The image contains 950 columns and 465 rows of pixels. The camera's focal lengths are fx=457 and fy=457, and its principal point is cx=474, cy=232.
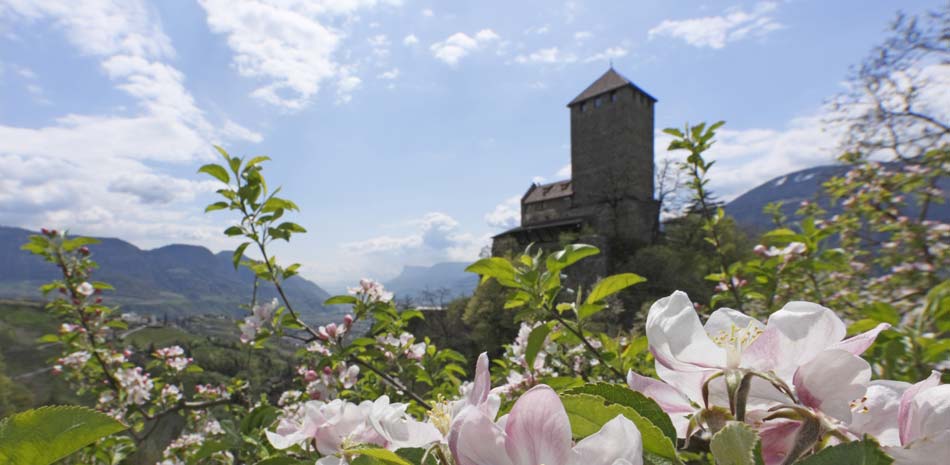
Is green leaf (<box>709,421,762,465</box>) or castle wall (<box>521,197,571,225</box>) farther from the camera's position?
castle wall (<box>521,197,571,225</box>)

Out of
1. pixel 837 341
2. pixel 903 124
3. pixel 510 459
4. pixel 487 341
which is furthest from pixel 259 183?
pixel 487 341

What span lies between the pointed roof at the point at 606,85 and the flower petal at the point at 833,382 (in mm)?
33244

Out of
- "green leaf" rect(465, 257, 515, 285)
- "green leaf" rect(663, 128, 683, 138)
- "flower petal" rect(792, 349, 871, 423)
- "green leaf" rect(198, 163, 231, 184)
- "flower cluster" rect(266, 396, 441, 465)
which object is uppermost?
"green leaf" rect(663, 128, 683, 138)

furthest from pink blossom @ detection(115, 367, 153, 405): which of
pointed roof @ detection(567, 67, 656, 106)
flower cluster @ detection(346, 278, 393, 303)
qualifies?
pointed roof @ detection(567, 67, 656, 106)

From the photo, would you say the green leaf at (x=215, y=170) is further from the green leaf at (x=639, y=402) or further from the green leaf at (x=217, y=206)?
the green leaf at (x=639, y=402)

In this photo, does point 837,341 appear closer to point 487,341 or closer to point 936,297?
point 936,297

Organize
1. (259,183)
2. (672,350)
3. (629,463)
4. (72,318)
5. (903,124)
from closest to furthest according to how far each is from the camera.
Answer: (629,463)
(672,350)
(259,183)
(72,318)
(903,124)

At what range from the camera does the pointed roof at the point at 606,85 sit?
3115 centimetres

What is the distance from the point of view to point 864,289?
13.7 feet

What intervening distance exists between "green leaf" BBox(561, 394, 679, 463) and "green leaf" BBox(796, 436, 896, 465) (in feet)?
0.33

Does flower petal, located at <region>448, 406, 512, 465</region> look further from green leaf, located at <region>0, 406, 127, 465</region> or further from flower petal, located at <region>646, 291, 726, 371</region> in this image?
green leaf, located at <region>0, 406, 127, 465</region>

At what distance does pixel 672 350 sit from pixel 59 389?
6807 centimetres

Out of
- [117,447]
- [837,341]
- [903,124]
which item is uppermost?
[903,124]

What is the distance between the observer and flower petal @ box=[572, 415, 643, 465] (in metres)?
0.35
